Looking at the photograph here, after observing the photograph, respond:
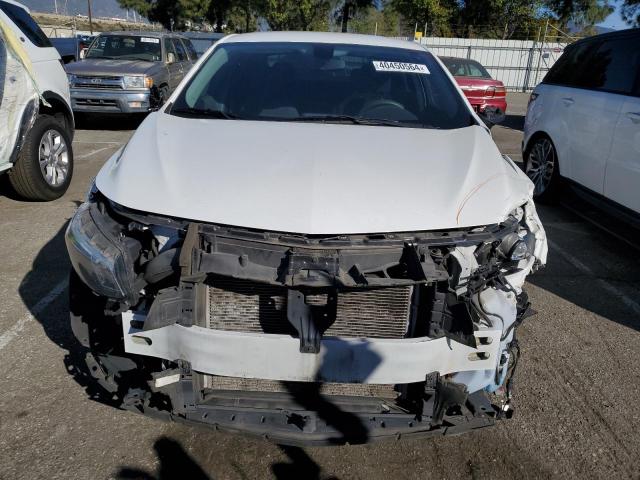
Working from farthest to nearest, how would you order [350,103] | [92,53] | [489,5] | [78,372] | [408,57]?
[489,5]
[92,53]
[408,57]
[350,103]
[78,372]

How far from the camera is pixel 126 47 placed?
11.4 metres

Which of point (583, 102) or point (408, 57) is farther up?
point (408, 57)

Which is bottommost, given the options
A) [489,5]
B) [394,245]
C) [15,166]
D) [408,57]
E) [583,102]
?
[15,166]

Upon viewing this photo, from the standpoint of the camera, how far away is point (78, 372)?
9.20ft

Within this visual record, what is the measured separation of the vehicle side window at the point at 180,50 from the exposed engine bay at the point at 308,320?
1130 cm

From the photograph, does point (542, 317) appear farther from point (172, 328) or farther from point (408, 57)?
point (172, 328)

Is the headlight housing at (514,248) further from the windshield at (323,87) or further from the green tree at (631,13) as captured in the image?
the green tree at (631,13)

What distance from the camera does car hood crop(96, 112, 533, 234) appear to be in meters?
2.12

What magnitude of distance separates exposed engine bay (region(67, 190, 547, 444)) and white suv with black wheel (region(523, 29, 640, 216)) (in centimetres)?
292

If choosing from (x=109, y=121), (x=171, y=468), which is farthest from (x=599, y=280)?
(x=109, y=121)

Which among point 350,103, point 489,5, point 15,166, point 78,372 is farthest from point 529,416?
point 489,5

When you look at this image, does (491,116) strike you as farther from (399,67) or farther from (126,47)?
(126,47)

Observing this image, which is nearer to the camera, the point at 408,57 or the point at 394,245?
the point at 394,245

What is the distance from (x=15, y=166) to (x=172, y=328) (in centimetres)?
434
